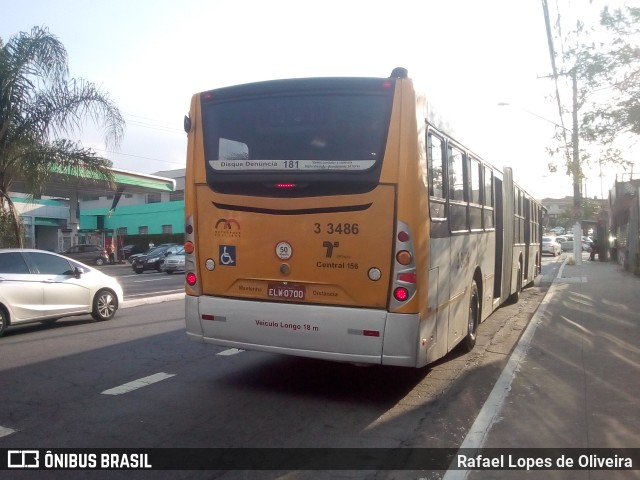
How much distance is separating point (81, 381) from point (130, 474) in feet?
10.2

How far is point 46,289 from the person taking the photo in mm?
11320

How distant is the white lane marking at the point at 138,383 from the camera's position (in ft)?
23.3

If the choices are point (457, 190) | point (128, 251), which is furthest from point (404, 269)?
point (128, 251)

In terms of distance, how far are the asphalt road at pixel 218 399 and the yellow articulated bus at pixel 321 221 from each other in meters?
0.60

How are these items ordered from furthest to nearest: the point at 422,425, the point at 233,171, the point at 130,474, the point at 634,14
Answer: the point at 634,14 < the point at 233,171 < the point at 422,425 < the point at 130,474

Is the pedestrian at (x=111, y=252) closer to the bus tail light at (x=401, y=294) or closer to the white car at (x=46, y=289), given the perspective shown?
the white car at (x=46, y=289)

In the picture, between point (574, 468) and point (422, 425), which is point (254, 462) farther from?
point (574, 468)

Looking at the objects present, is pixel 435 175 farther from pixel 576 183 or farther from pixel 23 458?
pixel 576 183

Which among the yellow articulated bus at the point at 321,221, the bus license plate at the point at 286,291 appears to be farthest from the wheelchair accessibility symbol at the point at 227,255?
the bus license plate at the point at 286,291

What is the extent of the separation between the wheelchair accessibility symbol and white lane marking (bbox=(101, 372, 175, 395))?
5.76 feet

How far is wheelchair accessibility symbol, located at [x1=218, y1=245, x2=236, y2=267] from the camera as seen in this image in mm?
6910

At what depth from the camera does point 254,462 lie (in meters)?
5.06

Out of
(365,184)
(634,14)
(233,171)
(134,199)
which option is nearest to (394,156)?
(365,184)

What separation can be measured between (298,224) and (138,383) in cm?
277
